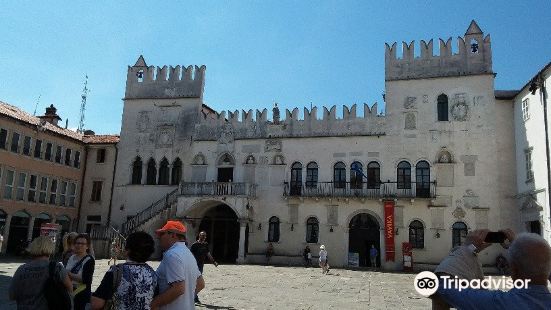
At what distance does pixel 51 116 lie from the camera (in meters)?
35.1

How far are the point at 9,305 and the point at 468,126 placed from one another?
25.0 m

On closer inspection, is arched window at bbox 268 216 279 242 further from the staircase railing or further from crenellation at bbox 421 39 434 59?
crenellation at bbox 421 39 434 59

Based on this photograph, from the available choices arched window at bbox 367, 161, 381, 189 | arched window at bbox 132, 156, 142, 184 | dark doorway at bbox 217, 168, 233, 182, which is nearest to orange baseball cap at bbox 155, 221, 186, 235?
arched window at bbox 367, 161, 381, 189

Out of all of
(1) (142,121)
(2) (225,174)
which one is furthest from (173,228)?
(1) (142,121)

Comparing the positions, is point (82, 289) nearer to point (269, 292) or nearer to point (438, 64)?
point (269, 292)

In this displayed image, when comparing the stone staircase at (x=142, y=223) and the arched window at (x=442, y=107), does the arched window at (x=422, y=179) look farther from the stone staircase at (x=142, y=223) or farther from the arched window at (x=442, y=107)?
the stone staircase at (x=142, y=223)

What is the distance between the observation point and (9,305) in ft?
34.6

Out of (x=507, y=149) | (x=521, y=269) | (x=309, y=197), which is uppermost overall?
(x=507, y=149)

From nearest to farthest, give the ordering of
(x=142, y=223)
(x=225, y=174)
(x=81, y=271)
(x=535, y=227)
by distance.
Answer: (x=81, y=271)
(x=535, y=227)
(x=142, y=223)
(x=225, y=174)

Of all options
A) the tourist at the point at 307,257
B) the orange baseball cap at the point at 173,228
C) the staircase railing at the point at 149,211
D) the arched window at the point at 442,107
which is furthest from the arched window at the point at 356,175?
the orange baseball cap at the point at 173,228

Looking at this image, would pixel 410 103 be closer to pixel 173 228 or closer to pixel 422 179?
pixel 422 179

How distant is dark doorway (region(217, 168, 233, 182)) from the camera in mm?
30984

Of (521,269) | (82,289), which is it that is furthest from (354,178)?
(521,269)

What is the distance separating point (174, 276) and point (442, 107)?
26.4 metres
